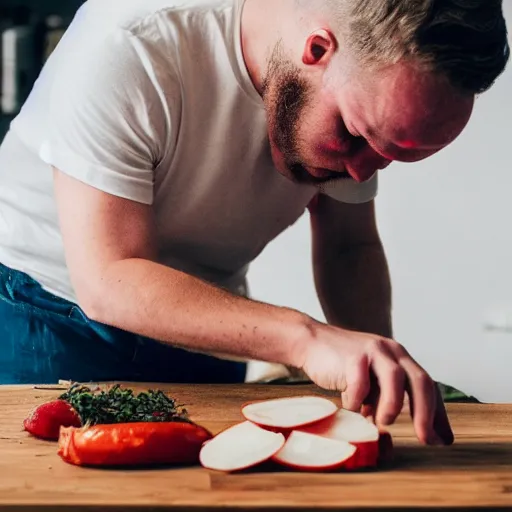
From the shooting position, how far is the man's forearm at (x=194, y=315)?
900 mm

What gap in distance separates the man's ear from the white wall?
1.14 meters

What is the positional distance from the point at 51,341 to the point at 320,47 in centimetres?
49

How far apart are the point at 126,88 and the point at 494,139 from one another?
53.1 inches

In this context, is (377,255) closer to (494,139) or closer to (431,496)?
→ (431,496)

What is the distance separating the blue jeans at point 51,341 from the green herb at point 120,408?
0.29 metres

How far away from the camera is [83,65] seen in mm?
1001

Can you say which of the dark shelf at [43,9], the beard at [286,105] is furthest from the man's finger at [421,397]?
the dark shelf at [43,9]

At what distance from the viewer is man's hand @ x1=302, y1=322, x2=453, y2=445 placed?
0.79 m

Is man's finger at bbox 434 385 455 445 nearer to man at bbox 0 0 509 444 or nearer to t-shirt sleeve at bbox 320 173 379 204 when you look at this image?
man at bbox 0 0 509 444

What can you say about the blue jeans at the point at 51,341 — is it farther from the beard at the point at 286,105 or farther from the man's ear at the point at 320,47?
the man's ear at the point at 320,47

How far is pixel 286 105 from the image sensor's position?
111 cm

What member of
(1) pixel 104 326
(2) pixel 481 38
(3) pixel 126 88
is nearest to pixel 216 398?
(1) pixel 104 326

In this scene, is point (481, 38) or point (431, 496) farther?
point (481, 38)

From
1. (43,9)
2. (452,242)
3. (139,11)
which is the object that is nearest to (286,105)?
(139,11)
